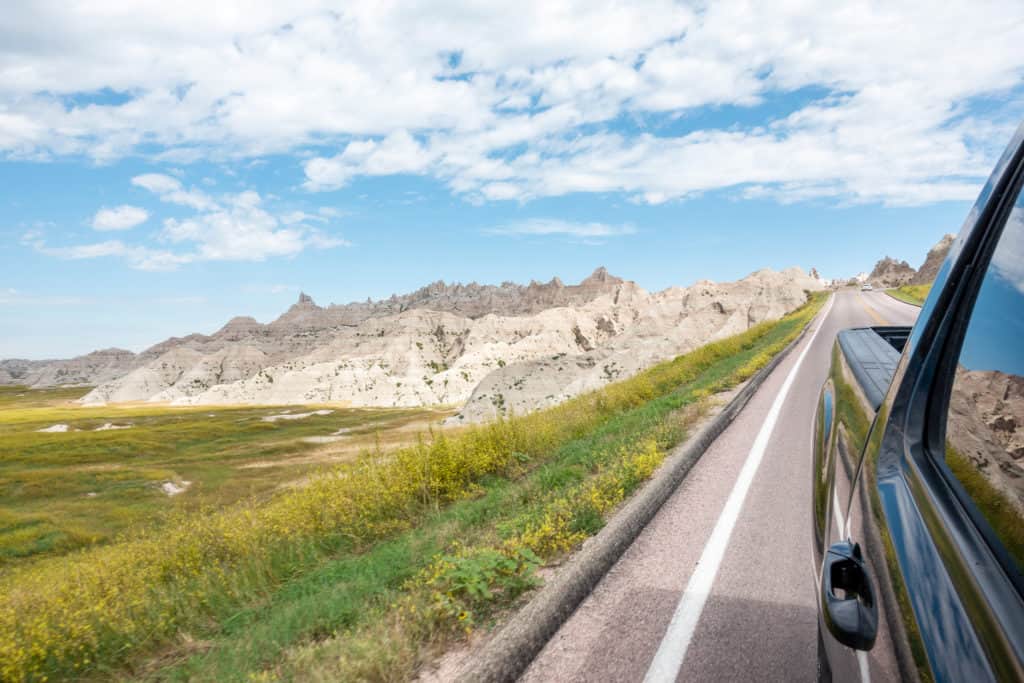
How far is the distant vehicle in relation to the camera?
3.42 ft

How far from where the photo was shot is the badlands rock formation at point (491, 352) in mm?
59875

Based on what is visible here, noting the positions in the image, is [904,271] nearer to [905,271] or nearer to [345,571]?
[905,271]

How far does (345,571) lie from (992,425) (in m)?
5.07

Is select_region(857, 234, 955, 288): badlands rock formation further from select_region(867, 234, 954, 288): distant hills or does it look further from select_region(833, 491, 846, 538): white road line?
select_region(833, 491, 846, 538): white road line

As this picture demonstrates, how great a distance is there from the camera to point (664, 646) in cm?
326

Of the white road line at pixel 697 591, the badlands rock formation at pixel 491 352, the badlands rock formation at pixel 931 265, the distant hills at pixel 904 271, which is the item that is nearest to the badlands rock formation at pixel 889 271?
the distant hills at pixel 904 271

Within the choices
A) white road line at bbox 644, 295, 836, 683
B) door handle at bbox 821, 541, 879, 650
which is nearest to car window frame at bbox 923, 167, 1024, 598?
door handle at bbox 821, 541, 879, 650

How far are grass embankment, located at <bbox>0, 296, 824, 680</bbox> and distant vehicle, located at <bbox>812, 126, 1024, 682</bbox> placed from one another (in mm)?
2542

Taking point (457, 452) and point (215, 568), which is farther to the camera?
point (457, 452)

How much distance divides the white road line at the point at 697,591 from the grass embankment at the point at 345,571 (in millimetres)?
930

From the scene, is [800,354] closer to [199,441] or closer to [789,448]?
[789,448]

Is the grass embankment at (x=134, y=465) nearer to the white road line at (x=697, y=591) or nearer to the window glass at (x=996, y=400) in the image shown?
the white road line at (x=697, y=591)

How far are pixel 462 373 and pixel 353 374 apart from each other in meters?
28.0

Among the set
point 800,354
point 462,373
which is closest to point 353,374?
point 462,373
